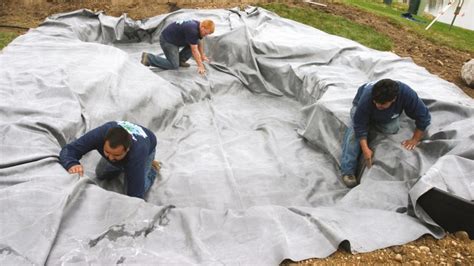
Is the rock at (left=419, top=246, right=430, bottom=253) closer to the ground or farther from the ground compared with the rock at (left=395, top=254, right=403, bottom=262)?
farther from the ground

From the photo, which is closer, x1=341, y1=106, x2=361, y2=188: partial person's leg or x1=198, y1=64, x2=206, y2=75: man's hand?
x1=341, y1=106, x2=361, y2=188: partial person's leg

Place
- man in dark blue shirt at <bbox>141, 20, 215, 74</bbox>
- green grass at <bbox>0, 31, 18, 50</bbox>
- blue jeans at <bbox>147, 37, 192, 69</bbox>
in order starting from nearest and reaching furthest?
man in dark blue shirt at <bbox>141, 20, 215, 74</bbox>
blue jeans at <bbox>147, 37, 192, 69</bbox>
green grass at <bbox>0, 31, 18, 50</bbox>

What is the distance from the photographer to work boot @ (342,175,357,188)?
10.7 feet

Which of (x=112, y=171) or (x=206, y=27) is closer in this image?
(x=112, y=171)

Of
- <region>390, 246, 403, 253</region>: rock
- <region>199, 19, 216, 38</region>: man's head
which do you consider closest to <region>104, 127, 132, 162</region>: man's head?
<region>390, 246, 403, 253</region>: rock

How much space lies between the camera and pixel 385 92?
281 cm

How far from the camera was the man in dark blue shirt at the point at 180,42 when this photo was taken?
4.78 m

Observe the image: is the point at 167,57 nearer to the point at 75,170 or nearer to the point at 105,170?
the point at 105,170

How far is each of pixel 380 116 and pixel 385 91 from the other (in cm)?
36

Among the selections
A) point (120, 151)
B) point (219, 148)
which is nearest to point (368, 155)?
point (219, 148)

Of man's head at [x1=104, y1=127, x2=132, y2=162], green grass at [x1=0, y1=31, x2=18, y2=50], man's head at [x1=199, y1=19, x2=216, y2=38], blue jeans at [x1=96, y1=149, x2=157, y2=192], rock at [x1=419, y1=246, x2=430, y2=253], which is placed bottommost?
blue jeans at [x1=96, y1=149, x2=157, y2=192]

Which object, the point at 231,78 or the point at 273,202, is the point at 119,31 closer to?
the point at 231,78

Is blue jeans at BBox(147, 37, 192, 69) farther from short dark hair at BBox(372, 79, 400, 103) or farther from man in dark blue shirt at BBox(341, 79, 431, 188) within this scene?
short dark hair at BBox(372, 79, 400, 103)

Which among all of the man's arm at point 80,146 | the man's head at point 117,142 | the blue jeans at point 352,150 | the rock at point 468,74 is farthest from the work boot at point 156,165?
the rock at point 468,74
